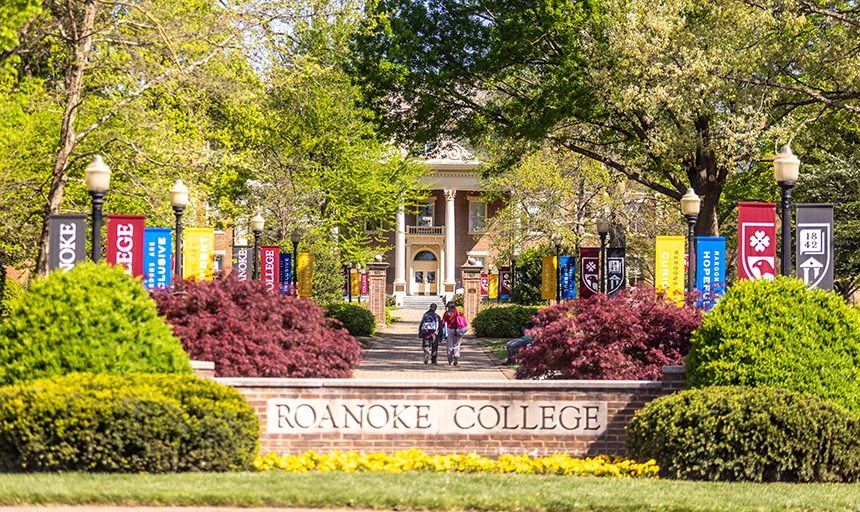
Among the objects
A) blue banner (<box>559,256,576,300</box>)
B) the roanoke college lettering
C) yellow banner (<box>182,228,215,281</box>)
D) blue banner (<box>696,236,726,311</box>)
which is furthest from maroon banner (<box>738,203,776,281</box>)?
blue banner (<box>559,256,576,300</box>)

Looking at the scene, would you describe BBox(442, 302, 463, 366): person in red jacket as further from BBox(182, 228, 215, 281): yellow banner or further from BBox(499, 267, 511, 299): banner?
BBox(499, 267, 511, 299): banner

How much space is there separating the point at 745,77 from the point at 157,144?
14.3 metres

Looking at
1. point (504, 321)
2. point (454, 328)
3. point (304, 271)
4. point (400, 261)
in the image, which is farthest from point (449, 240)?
point (454, 328)

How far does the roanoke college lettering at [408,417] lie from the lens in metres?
9.19

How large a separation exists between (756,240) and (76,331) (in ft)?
35.3

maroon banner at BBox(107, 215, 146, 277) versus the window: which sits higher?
the window

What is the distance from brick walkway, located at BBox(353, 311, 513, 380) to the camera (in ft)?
59.1

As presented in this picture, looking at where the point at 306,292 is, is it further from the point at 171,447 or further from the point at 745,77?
the point at 171,447

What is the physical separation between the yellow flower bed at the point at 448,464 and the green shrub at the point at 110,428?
2.65 feet

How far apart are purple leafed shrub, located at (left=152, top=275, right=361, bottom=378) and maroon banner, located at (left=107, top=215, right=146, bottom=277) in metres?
4.19

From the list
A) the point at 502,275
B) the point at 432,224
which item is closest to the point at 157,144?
the point at 502,275

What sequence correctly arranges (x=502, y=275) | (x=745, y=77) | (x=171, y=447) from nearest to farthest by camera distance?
(x=171, y=447) → (x=745, y=77) → (x=502, y=275)

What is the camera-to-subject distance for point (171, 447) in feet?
24.8

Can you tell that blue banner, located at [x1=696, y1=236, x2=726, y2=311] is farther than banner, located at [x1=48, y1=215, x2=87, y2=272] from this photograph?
Yes
